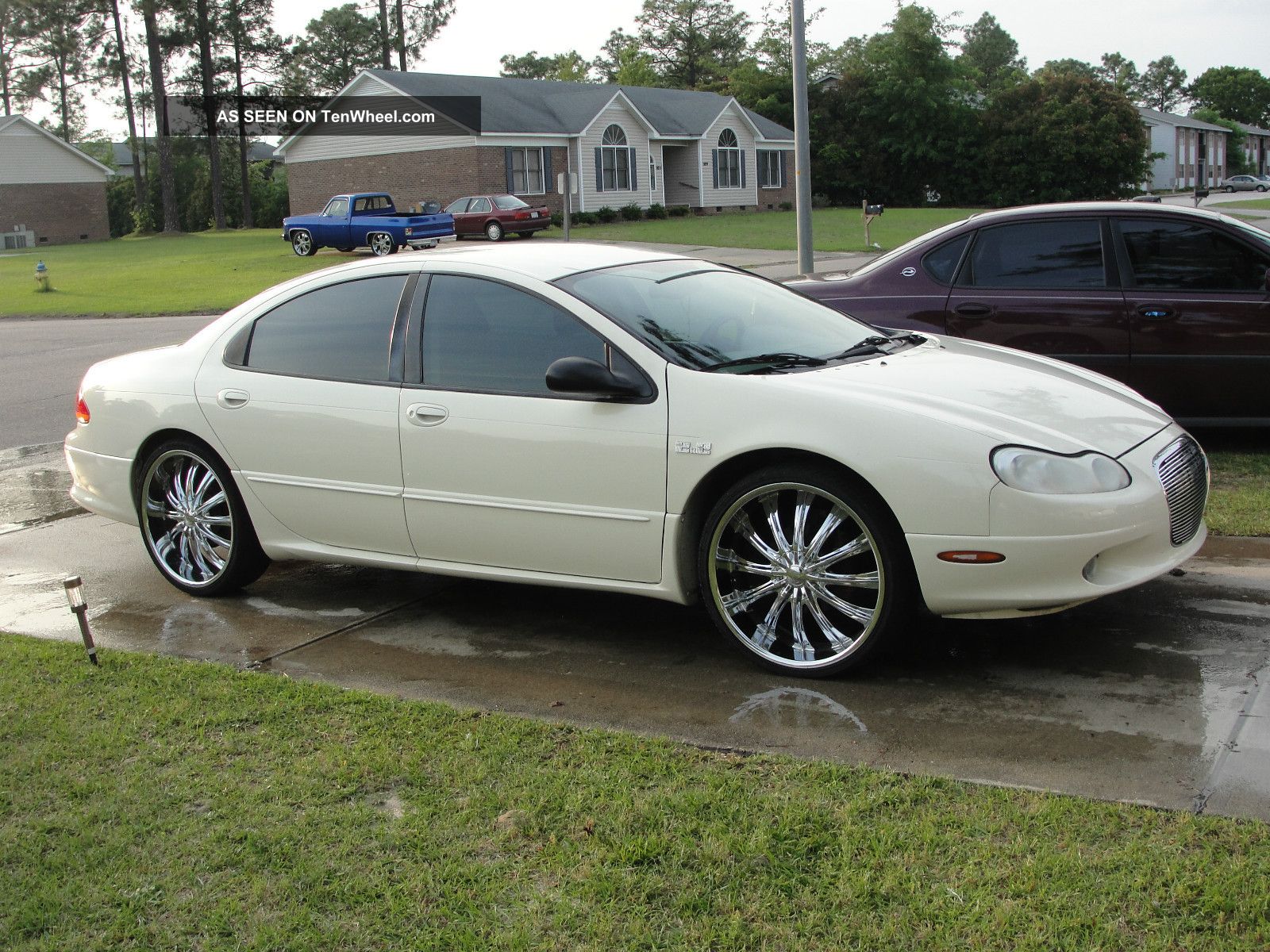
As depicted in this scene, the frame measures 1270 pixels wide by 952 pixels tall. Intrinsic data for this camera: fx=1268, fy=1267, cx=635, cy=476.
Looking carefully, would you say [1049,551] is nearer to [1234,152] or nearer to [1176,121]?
[1176,121]

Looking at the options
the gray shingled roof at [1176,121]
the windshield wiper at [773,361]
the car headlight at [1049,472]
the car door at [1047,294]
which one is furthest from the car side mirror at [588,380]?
the gray shingled roof at [1176,121]

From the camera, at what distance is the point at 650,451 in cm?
464

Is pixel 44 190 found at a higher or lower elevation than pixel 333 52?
lower

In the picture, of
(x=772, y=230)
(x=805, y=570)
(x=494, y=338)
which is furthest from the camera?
(x=772, y=230)

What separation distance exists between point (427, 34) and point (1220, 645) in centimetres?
7022

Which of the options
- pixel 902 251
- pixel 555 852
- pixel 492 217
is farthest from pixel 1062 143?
pixel 555 852

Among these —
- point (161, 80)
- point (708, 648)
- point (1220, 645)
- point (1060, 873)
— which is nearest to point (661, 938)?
point (1060, 873)

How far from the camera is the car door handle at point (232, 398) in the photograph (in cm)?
560

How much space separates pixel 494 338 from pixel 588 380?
25.3 inches

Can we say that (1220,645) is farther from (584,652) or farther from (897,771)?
(584,652)

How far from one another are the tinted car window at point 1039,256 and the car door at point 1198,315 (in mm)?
181

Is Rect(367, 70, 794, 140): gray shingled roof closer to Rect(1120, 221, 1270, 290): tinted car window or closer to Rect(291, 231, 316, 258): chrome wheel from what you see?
Rect(291, 231, 316, 258): chrome wheel

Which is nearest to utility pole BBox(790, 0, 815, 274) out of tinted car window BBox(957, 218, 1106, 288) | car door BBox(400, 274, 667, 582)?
tinted car window BBox(957, 218, 1106, 288)

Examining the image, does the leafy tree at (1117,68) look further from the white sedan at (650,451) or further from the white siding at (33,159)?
the white sedan at (650,451)
